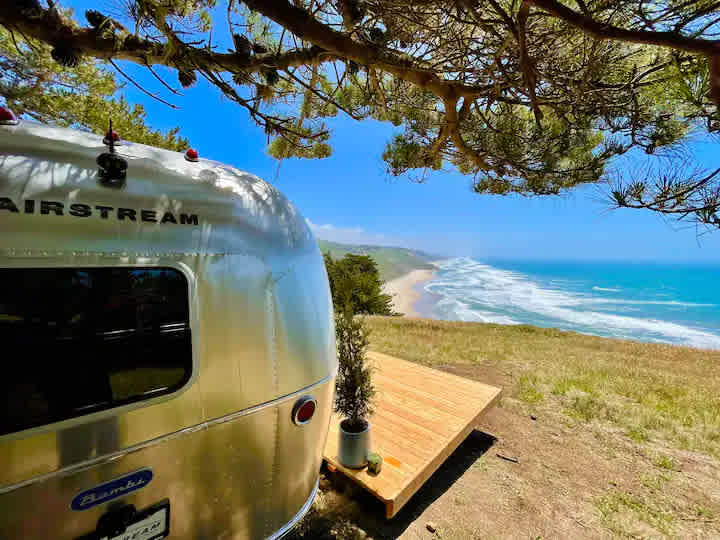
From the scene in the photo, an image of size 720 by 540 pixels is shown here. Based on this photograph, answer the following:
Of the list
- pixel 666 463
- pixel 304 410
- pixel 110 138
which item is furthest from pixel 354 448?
pixel 666 463

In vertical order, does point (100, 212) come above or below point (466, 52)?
below

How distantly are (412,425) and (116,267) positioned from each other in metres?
4.06

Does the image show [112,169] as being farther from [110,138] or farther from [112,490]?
[112,490]

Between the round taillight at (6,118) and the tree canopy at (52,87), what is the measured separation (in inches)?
123

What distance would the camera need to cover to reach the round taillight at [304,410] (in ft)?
7.51

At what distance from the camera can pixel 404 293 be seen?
63.4m

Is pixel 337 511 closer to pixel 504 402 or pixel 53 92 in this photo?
pixel 504 402

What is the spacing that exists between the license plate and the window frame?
0.60 metres

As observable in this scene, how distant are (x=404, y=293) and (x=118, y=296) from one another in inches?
2468

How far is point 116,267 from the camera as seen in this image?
170 cm

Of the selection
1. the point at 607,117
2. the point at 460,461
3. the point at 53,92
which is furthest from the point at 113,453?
the point at 53,92

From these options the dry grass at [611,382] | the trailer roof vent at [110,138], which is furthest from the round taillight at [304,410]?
the dry grass at [611,382]

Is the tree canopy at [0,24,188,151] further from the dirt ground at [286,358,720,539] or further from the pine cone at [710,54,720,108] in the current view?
the dirt ground at [286,358,720,539]

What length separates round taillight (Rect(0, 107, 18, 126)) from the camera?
1674 mm
